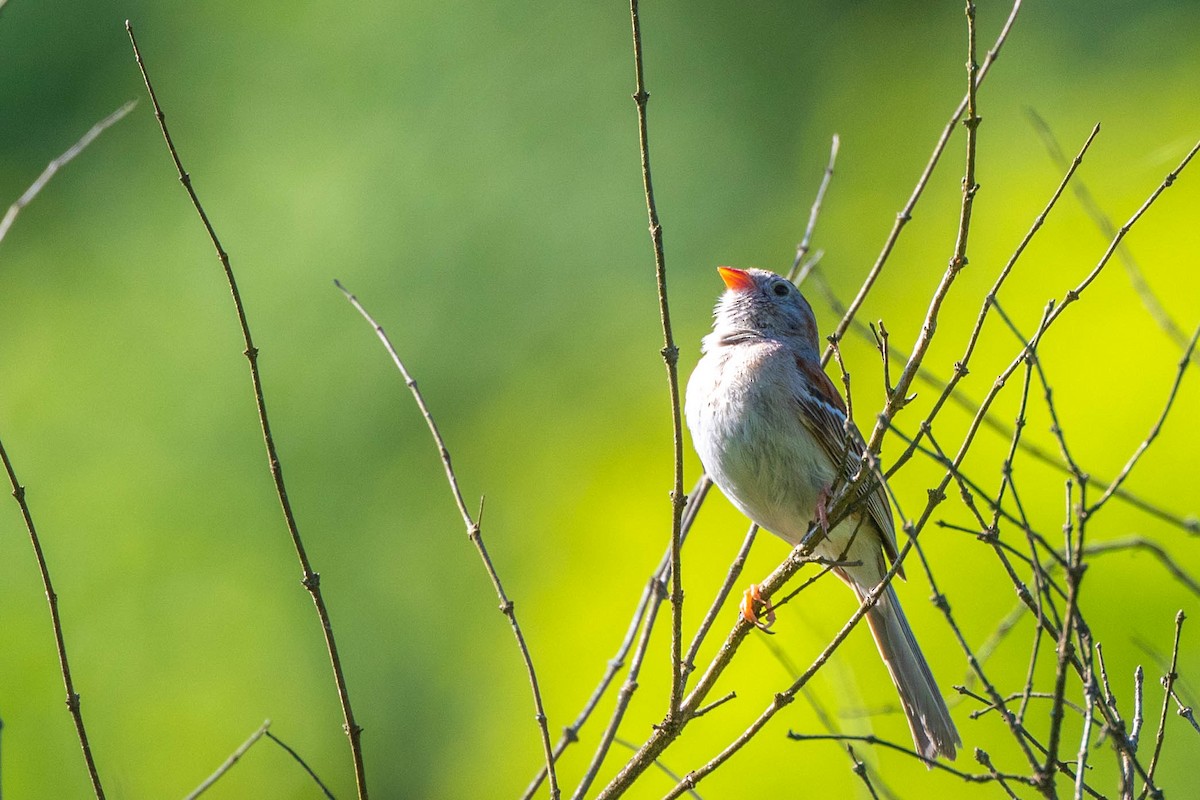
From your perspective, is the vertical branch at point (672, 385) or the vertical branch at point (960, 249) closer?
the vertical branch at point (672, 385)

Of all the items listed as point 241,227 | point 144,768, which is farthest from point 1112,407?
point 241,227

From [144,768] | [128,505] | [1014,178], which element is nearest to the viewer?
[1014,178]

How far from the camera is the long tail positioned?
4.41 metres

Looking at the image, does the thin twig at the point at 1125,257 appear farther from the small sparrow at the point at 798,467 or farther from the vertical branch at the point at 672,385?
the vertical branch at the point at 672,385

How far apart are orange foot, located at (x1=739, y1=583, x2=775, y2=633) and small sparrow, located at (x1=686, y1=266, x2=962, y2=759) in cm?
3

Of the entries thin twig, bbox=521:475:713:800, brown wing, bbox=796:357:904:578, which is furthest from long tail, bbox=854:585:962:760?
thin twig, bbox=521:475:713:800

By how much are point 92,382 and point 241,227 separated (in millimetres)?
2493

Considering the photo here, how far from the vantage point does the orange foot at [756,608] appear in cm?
392

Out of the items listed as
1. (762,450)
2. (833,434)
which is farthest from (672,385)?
(833,434)

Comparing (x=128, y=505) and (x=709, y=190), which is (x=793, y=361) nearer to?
(x=128, y=505)

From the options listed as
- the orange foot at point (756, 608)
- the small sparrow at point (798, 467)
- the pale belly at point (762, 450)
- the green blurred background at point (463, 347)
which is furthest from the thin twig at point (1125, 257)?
the green blurred background at point (463, 347)

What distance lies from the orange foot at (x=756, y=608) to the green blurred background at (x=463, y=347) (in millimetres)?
3441

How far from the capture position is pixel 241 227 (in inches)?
648

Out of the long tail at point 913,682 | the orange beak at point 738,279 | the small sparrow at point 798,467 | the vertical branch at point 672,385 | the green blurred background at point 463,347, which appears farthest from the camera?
the green blurred background at point 463,347
